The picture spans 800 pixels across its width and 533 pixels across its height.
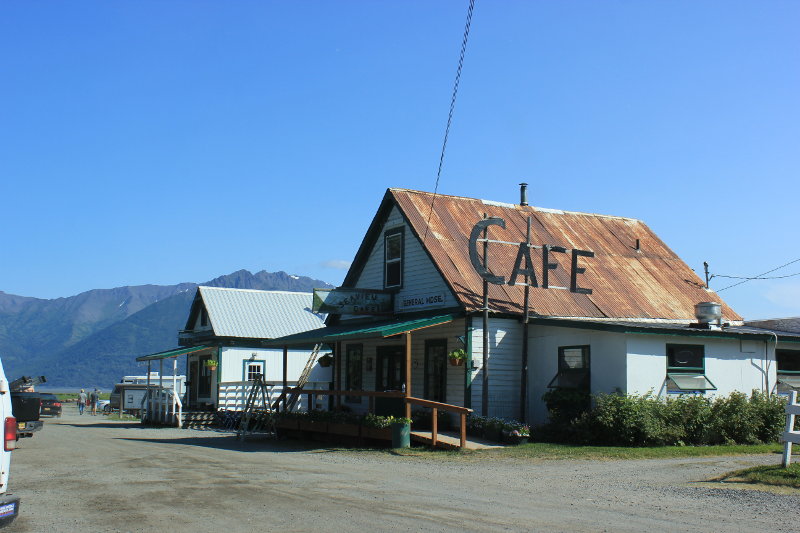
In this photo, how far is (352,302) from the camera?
24500mm

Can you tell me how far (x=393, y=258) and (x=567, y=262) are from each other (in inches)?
207

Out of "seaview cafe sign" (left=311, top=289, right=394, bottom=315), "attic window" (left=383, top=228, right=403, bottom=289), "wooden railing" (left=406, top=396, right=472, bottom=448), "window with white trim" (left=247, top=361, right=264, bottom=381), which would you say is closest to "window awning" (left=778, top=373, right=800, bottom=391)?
"wooden railing" (left=406, top=396, right=472, bottom=448)

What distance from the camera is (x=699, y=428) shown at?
63.4 ft

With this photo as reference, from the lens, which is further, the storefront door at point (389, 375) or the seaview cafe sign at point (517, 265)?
the storefront door at point (389, 375)

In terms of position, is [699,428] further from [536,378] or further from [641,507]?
[641,507]

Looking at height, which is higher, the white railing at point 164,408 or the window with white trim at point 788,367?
the window with white trim at point 788,367

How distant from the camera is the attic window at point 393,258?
82.7ft

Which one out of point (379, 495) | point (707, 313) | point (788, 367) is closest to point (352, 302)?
point (707, 313)

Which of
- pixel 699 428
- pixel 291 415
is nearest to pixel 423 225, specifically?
pixel 291 415

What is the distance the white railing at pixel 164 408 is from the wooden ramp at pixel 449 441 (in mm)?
14768

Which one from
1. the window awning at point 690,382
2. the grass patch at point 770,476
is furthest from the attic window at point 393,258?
the grass patch at point 770,476

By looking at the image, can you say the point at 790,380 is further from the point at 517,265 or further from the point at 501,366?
the point at 517,265

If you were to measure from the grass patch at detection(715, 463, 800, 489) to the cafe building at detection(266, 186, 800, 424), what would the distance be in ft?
20.5

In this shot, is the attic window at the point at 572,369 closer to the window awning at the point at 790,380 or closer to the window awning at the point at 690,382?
the window awning at the point at 690,382
